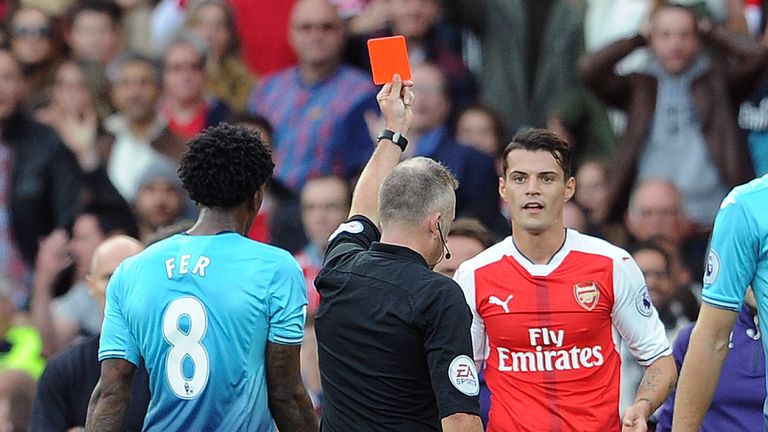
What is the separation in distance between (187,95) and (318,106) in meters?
1.24

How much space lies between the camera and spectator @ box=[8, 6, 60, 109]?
13.4 meters

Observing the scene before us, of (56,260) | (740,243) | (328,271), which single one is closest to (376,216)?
(328,271)

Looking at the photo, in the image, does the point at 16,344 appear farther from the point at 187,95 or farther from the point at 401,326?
the point at 401,326

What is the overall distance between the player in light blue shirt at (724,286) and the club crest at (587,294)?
3.63 ft

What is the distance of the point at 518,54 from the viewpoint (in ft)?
41.5

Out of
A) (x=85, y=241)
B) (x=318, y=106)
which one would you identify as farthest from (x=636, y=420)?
(x=85, y=241)

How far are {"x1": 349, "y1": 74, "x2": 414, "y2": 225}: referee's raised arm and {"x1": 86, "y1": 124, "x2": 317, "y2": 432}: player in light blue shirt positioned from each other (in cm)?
64

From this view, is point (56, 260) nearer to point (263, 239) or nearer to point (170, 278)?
point (263, 239)

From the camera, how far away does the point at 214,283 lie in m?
6.21

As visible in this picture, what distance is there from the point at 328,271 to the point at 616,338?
1659 mm

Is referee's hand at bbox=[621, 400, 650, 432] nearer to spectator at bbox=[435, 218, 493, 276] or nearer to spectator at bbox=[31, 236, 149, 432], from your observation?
spectator at bbox=[435, 218, 493, 276]

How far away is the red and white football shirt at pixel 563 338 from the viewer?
6.90 meters

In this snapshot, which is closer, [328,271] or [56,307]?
[328,271]

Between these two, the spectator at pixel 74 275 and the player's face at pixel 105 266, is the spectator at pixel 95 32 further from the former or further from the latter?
the player's face at pixel 105 266
